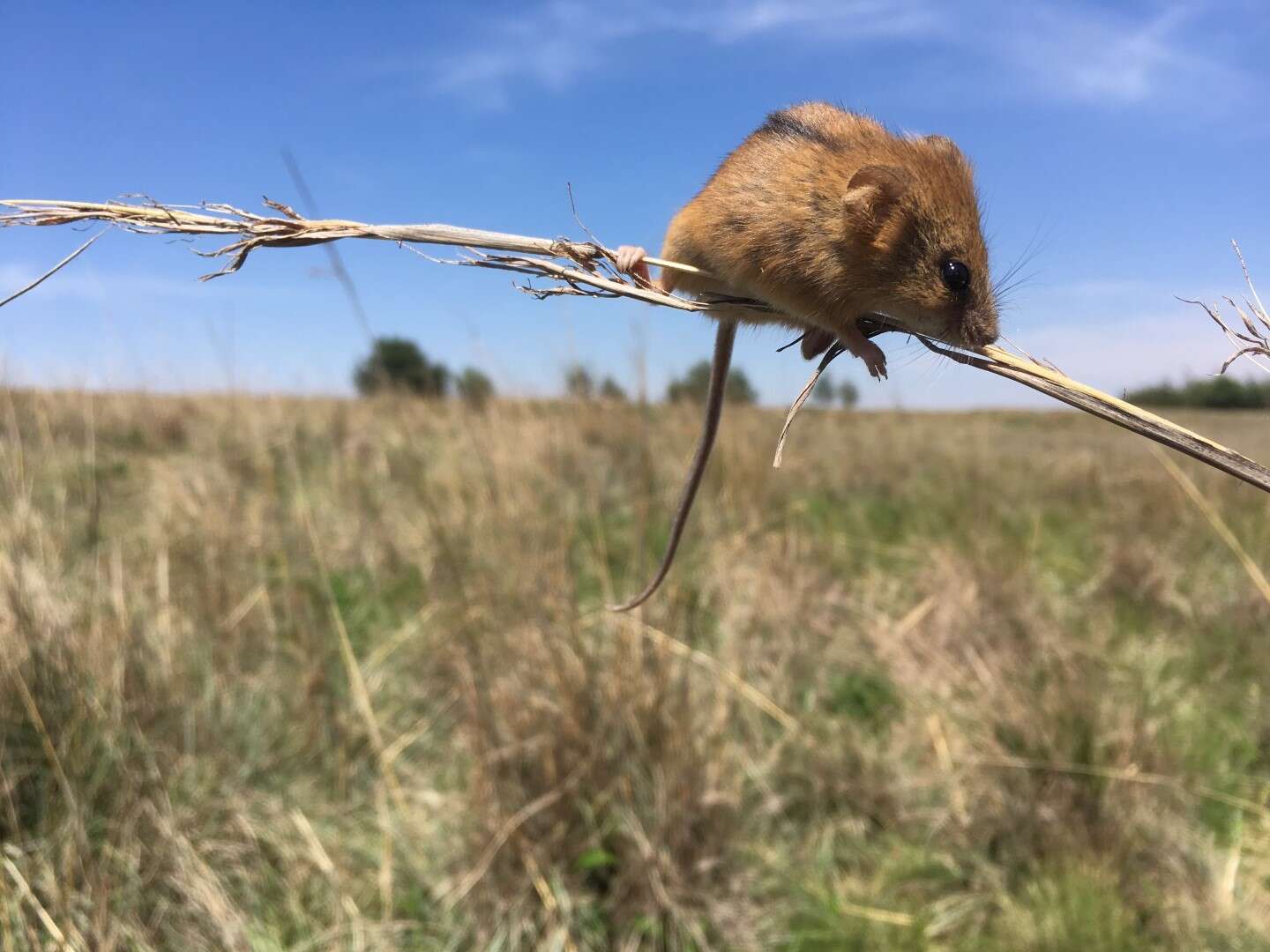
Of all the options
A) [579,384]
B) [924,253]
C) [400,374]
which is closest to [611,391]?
[579,384]

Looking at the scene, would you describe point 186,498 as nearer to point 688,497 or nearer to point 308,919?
point 308,919

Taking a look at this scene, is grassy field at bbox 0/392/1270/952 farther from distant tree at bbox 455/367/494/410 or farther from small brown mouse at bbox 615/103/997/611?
small brown mouse at bbox 615/103/997/611

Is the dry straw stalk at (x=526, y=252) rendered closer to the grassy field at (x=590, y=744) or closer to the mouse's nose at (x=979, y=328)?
the mouse's nose at (x=979, y=328)

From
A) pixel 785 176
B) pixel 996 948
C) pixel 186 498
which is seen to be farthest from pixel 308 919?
pixel 186 498

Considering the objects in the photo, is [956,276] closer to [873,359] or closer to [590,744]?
[873,359]

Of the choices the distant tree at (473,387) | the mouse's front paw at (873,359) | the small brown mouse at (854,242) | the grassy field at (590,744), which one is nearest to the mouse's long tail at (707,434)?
the small brown mouse at (854,242)
